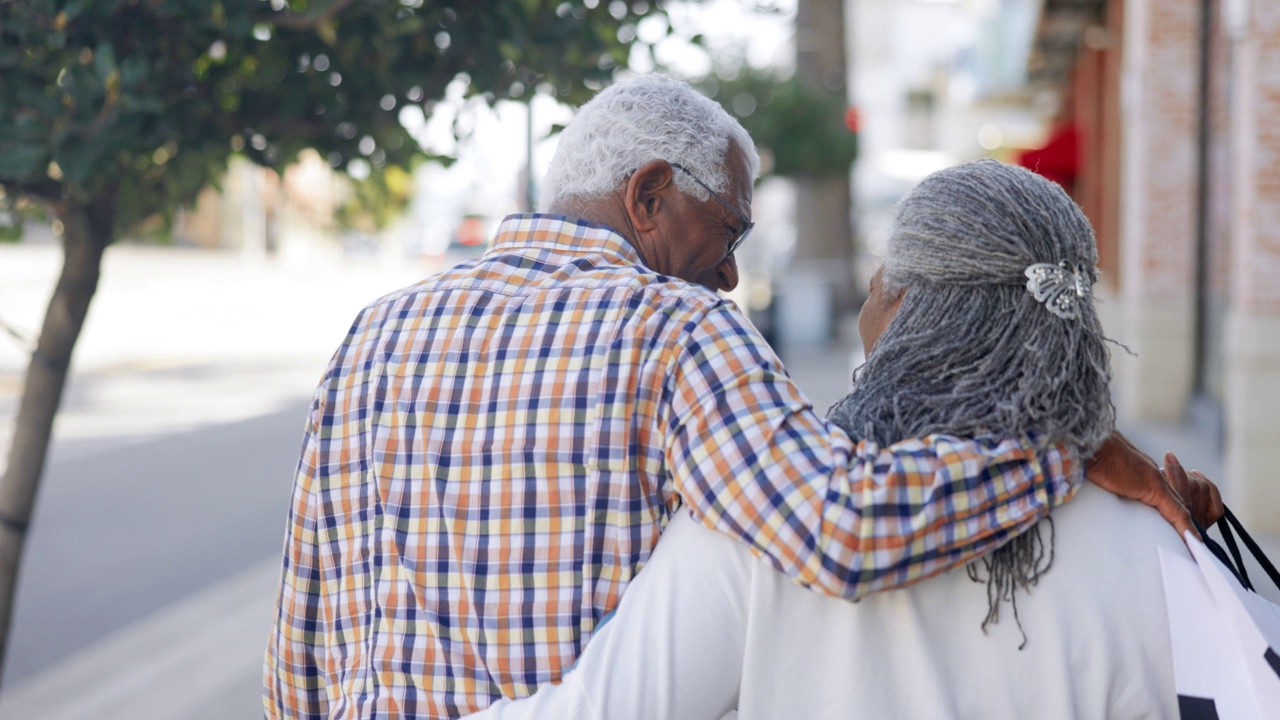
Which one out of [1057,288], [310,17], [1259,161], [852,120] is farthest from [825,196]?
[1057,288]

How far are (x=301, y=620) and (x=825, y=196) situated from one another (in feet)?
66.7

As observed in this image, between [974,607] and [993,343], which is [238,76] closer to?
[993,343]

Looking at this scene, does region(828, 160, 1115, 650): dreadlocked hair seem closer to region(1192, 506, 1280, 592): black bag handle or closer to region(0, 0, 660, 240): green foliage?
region(1192, 506, 1280, 592): black bag handle

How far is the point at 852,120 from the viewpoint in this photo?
811 inches

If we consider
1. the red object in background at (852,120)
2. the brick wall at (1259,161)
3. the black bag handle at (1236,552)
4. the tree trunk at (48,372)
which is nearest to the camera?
the black bag handle at (1236,552)

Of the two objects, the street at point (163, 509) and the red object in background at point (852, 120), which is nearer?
the street at point (163, 509)

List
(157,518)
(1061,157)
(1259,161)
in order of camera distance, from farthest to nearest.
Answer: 1. (1061,157)
2. (157,518)
3. (1259,161)

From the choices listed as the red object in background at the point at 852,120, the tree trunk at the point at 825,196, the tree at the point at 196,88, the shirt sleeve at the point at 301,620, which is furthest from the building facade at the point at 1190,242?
the tree trunk at the point at 825,196

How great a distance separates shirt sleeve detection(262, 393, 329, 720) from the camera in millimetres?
1992

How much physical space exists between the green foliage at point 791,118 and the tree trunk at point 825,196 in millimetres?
1782

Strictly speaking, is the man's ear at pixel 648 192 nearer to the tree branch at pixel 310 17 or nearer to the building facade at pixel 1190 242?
the tree branch at pixel 310 17

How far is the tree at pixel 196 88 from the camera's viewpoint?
3.17 metres

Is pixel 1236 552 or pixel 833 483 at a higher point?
pixel 833 483

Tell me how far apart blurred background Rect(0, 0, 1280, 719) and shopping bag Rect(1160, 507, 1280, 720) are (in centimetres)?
80
